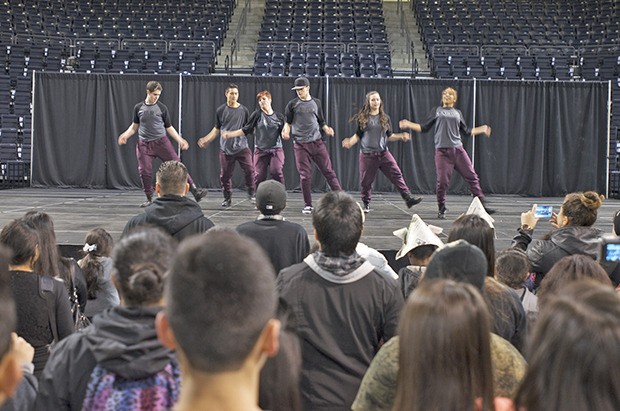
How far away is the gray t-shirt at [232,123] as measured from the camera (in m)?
11.1

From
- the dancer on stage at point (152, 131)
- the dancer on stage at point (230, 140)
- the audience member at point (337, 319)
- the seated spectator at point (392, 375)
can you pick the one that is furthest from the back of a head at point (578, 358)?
the dancer on stage at point (230, 140)

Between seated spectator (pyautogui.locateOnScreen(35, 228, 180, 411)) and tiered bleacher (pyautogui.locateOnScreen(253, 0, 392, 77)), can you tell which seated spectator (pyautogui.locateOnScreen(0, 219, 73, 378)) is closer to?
seated spectator (pyautogui.locateOnScreen(35, 228, 180, 411))

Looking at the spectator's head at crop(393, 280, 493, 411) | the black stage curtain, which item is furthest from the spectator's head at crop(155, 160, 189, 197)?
the black stage curtain

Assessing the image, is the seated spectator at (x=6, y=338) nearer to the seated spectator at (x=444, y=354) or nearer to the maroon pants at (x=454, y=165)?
the seated spectator at (x=444, y=354)

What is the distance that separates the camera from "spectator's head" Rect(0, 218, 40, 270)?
10.9ft

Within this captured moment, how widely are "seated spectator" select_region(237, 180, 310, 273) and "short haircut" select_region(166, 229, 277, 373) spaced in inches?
117

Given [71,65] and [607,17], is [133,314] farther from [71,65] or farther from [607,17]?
[607,17]

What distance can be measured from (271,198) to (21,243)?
5.07ft

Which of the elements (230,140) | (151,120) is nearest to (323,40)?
(230,140)

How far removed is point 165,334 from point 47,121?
1613 cm

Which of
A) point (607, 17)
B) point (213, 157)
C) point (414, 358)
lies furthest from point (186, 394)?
point (607, 17)

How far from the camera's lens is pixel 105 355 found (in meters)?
2.02

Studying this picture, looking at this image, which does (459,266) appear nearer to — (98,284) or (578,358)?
(578,358)

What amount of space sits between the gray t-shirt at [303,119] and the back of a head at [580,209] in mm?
5768
